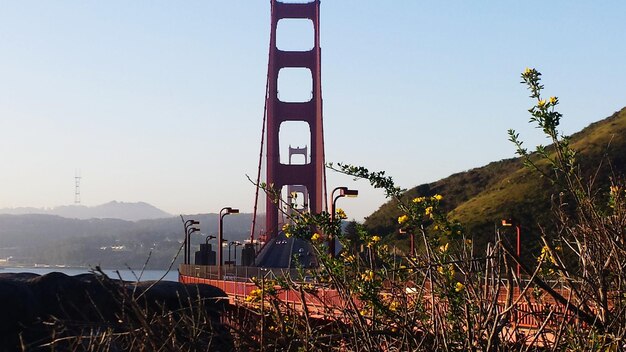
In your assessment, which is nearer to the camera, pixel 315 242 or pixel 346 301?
pixel 346 301

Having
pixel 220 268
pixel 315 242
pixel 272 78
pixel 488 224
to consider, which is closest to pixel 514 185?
pixel 488 224

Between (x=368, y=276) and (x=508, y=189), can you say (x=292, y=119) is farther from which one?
(x=368, y=276)

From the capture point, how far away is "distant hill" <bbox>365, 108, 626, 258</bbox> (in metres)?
59.8

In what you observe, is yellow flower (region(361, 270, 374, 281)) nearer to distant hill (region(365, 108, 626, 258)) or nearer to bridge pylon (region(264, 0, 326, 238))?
distant hill (region(365, 108, 626, 258))

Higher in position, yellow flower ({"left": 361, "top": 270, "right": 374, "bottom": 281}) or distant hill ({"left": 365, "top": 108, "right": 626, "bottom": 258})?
distant hill ({"left": 365, "top": 108, "right": 626, "bottom": 258})

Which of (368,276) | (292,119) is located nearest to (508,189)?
(292,119)

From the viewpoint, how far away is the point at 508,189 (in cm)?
6719

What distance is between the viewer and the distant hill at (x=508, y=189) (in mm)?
59781

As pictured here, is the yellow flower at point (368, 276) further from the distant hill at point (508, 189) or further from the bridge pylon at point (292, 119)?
the bridge pylon at point (292, 119)

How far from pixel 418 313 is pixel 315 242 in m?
1.68

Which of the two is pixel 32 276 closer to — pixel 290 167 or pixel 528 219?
pixel 528 219

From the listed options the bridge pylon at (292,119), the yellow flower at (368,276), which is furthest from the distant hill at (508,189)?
the yellow flower at (368,276)

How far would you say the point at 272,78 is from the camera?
7244 centimetres

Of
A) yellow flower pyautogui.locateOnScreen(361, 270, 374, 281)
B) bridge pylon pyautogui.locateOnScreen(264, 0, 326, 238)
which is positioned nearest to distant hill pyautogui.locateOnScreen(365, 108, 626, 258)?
bridge pylon pyautogui.locateOnScreen(264, 0, 326, 238)
